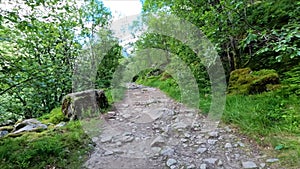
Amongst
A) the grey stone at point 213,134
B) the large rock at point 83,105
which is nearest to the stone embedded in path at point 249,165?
the grey stone at point 213,134

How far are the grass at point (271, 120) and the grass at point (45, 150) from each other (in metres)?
2.53

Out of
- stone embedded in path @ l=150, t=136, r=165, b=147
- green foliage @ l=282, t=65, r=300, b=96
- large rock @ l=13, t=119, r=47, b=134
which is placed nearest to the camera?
stone embedded in path @ l=150, t=136, r=165, b=147

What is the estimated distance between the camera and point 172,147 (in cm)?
294

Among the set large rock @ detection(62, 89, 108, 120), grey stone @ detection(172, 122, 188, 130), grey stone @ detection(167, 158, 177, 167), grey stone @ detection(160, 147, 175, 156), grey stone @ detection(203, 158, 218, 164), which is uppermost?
large rock @ detection(62, 89, 108, 120)

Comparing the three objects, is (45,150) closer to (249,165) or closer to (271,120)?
(249,165)

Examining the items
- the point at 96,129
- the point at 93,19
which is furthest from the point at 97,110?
the point at 93,19

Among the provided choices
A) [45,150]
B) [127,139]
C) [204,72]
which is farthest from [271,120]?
[45,150]

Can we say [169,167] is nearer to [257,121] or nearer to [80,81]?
[257,121]

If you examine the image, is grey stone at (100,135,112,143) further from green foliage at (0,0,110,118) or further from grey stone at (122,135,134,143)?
green foliage at (0,0,110,118)

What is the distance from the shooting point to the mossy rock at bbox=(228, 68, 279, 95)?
13.7 feet

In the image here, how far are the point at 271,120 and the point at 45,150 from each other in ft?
11.5

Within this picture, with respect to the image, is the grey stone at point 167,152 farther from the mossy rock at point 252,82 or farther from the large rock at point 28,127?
the large rock at point 28,127

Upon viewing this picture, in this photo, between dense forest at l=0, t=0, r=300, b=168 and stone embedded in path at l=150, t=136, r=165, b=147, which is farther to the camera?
stone embedded in path at l=150, t=136, r=165, b=147

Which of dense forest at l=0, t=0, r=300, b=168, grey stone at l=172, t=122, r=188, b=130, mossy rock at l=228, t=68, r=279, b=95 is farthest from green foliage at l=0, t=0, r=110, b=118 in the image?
mossy rock at l=228, t=68, r=279, b=95
